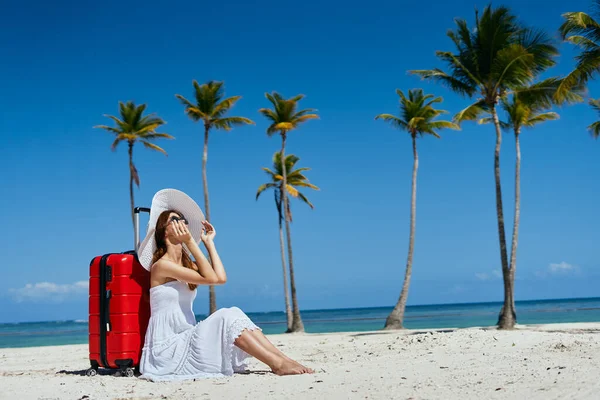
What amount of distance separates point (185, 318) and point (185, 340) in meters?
0.25

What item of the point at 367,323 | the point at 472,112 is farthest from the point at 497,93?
the point at 367,323

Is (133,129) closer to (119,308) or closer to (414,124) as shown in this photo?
(414,124)

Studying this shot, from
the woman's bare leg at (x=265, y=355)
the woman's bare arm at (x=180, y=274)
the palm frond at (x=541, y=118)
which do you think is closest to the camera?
the woman's bare leg at (x=265, y=355)

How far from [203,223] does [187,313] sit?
99 centimetres

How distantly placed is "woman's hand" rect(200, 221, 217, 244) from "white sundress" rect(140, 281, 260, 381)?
0.56m

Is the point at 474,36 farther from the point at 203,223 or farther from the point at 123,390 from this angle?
the point at 123,390

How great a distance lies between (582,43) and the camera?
18.0 m

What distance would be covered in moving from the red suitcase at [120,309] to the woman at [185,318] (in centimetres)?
24

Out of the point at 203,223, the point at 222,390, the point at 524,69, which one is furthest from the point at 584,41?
the point at 222,390

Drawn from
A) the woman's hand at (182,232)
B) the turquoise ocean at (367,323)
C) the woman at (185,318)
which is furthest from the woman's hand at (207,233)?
the turquoise ocean at (367,323)

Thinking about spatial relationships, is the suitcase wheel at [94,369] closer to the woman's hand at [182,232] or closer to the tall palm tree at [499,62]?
the woman's hand at [182,232]

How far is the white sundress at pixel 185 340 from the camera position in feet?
21.0

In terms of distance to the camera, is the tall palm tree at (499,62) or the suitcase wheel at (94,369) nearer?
the suitcase wheel at (94,369)

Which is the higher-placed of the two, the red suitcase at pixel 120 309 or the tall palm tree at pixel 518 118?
the tall palm tree at pixel 518 118
